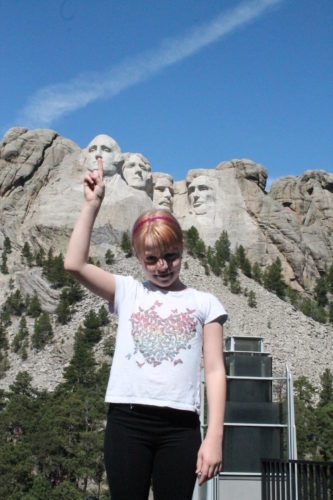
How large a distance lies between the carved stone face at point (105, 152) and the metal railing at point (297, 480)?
4764cm

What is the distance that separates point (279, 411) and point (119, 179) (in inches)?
1704

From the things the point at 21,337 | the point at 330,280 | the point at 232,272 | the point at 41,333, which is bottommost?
the point at 21,337

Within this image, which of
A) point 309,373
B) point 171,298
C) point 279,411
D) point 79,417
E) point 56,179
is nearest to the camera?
point 171,298

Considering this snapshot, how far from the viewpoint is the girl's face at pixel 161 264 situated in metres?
3.07

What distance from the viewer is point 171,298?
310cm

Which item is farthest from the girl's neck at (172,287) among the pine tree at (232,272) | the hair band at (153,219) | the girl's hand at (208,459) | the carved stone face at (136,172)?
the carved stone face at (136,172)

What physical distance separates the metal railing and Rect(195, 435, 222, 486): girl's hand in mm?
3985

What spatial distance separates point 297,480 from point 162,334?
14.7 feet

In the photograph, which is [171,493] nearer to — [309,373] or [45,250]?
[309,373]

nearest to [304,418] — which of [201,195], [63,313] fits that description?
[63,313]

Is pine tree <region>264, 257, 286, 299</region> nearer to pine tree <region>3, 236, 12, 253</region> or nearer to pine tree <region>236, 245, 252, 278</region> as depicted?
pine tree <region>236, 245, 252, 278</region>

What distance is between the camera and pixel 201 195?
192ft

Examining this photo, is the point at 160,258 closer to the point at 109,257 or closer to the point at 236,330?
the point at 236,330

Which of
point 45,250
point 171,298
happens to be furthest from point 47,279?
point 171,298
